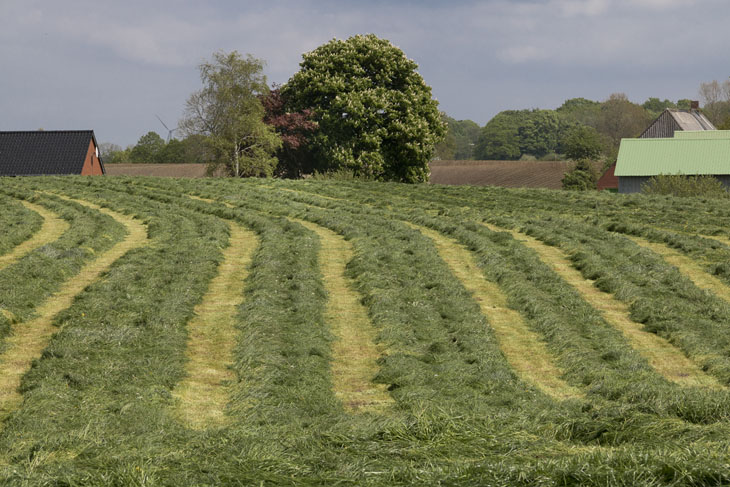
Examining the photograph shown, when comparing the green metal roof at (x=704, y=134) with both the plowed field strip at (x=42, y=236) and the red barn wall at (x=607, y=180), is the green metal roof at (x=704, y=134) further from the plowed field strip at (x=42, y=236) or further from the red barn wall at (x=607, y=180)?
the plowed field strip at (x=42, y=236)

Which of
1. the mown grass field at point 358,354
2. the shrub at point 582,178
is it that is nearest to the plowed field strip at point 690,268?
the mown grass field at point 358,354

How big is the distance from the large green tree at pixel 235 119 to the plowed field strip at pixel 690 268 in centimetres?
3607

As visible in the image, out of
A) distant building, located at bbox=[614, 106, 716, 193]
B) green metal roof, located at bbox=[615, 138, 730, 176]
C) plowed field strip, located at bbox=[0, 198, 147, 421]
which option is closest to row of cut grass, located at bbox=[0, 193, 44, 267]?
plowed field strip, located at bbox=[0, 198, 147, 421]

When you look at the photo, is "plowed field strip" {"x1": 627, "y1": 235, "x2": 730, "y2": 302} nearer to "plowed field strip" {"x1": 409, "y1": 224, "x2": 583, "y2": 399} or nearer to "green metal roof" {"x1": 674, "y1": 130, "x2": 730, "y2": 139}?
"plowed field strip" {"x1": 409, "y1": 224, "x2": 583, "y2": 399}

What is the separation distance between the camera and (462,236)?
2056 centimetres

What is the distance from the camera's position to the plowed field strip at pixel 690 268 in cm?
1528

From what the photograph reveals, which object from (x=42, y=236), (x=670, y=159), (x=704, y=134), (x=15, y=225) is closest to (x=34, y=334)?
(x=42, y=236)

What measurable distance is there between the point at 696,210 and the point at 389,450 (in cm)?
2606

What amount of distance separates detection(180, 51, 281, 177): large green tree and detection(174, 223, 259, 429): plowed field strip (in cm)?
3812

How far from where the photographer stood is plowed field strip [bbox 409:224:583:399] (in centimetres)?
952

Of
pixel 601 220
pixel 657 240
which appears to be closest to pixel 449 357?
pixel 657 240

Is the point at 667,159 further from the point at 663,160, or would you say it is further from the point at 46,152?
the point at 46,152

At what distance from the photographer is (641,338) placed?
38.1 ft

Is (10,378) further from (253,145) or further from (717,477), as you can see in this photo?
(253,145)
